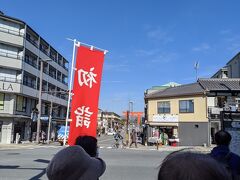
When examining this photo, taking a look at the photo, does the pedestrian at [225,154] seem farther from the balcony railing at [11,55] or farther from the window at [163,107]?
the balcony railing at [11,55]

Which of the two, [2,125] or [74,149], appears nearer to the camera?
[74,149]

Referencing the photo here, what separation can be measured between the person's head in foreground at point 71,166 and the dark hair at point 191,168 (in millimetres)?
1053

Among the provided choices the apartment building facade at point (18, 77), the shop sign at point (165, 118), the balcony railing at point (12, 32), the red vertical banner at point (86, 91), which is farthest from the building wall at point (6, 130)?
the red vertical banner at point (86, 91)

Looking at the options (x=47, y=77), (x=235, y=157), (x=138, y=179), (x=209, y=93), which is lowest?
(x=138, y=179)

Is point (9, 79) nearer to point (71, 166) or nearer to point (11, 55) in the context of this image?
point (11, 55)

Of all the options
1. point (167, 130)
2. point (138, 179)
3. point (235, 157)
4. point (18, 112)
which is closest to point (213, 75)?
point (167, 130)

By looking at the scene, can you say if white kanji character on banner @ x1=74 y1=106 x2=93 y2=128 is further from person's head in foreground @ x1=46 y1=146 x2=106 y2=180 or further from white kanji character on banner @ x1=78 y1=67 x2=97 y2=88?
person's head in foreground @ x1=46 y1=146 x2=106 y2=180

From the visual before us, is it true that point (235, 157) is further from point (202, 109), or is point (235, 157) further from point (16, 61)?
point (16, 61)

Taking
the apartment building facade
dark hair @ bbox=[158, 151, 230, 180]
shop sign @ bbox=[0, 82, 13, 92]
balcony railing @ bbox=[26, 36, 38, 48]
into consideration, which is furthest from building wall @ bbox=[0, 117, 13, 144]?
dark hair @ bbox=[158, 151, 230, 180]

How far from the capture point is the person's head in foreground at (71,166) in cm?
245

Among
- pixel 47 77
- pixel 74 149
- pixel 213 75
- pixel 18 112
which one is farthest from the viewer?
pixel 213 75

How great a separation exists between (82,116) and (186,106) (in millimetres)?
35349

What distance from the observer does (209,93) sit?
713cm

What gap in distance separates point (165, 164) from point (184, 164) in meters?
0.10
